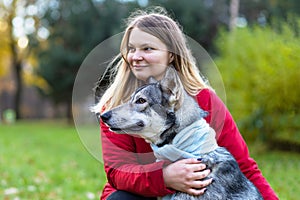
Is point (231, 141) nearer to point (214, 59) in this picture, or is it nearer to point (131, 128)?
point (131, 128)

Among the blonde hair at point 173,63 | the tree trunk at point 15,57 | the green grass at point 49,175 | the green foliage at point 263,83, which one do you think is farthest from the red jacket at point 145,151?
the tree trunk at point 15,57

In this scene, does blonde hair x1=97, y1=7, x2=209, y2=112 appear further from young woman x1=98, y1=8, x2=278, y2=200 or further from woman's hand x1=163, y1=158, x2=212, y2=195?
woman's hand x1=163, y1=158, x2=212, y2=195

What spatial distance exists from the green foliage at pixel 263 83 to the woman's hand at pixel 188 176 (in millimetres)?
5582

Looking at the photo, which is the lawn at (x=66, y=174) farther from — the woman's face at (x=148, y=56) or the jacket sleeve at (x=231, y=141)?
the woman's face at (x=148, y=56)

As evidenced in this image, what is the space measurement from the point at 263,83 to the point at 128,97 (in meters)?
6.57

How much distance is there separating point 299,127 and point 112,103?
7079 mm

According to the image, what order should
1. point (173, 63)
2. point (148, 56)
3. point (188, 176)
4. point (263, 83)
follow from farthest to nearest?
point (263, 83)
point (173, 63)
point (148, 56)
point (188, 176)

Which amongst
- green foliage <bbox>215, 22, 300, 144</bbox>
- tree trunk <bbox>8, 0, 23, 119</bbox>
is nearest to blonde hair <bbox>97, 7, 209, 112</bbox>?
green foliage <bbox>215, 22, 300, 144</bbox>

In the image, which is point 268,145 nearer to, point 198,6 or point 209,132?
point 209,132

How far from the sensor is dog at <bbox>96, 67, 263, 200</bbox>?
2.59m

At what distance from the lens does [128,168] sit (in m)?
3.01

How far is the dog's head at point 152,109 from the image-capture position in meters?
2.57


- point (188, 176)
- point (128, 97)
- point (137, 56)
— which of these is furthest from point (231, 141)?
point (137, 56)

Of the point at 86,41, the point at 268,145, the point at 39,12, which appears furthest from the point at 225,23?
A: the point at 268,145
